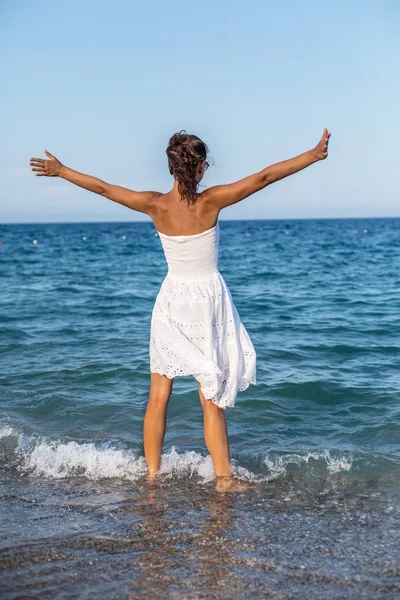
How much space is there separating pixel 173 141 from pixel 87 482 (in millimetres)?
2567

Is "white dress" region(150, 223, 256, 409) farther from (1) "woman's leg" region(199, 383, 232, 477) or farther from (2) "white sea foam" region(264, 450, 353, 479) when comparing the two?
(2) "white sea foam" region(264, 450, 353, 479)

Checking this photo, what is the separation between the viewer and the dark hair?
442cm

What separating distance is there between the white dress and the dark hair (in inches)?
12.7

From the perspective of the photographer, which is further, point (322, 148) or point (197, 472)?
point (197, 472)

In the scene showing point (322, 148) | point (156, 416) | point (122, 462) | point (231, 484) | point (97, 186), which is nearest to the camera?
point (322, 148)

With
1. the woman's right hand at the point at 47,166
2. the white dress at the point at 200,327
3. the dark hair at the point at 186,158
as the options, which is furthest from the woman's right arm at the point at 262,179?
the woman's right hand at the point at 47,166

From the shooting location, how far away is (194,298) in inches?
186

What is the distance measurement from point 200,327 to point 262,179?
1.13 metres

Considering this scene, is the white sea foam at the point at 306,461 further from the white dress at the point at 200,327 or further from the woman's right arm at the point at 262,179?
the woman's right arm at the point at 262,179

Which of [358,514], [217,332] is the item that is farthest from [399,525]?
[217,332]

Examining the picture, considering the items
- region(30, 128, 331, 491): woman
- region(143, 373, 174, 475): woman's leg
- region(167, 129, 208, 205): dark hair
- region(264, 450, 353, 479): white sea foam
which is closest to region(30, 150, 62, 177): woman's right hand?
region(30, 128, 331, 491): woman

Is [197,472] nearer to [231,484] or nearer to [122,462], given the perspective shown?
[231,484]

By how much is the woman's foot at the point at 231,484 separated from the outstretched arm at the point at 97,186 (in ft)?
6.62

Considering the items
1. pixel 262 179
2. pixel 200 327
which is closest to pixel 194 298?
pixel 200 327
